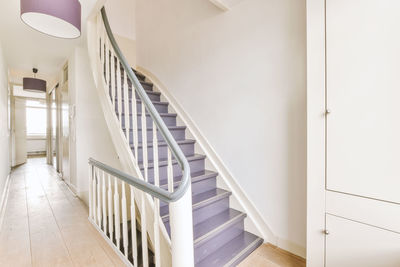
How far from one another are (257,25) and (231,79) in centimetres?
56

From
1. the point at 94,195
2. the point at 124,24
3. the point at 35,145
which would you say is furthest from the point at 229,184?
the point at 35,145

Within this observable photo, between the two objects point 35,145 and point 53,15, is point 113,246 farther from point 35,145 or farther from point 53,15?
point 35,145

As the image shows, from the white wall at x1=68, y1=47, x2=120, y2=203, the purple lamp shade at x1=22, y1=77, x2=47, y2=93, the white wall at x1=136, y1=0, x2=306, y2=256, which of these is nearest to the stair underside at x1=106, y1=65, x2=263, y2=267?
the white wall at x1=136, y1=0, x2=306, y2=256

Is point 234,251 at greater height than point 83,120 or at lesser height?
lesser

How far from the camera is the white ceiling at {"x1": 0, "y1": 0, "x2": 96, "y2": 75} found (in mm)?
2174

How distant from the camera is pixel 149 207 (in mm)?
1522

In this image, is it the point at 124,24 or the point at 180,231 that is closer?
the point at 180,231
